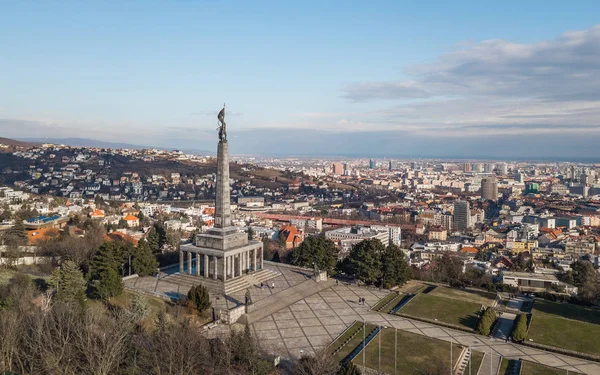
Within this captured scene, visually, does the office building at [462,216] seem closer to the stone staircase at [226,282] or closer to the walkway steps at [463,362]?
the stone staircase at [226,282]

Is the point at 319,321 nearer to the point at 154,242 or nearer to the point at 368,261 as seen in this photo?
the point at 368,261

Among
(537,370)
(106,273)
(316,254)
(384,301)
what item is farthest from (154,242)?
(537,370)

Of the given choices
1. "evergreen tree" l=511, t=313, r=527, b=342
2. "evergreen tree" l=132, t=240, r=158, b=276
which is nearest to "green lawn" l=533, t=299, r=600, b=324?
"evergreen tree" l=511, t=313, r=527, b=342

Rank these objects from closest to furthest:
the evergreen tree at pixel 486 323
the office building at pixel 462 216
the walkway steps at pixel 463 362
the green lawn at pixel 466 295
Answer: the walkway steps at pixel 463 362 → the evergreen tree at pixel 486 323 → the green lawn at pixel 466 295 → the office building at pixel 462 216

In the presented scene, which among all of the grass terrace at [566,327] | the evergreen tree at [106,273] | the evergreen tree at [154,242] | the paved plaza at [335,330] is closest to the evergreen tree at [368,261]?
the paved plaza at [335,330]

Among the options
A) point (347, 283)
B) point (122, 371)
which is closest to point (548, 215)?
point (347, 283)
